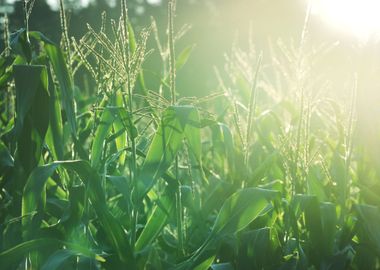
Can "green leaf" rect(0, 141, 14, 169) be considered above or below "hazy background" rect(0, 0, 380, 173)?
below

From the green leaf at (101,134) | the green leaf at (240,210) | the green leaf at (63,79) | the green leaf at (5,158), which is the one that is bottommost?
the green leaf at (240,210)

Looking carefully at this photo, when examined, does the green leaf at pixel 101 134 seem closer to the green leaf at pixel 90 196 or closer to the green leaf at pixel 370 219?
the green leaf at pixel 90 196

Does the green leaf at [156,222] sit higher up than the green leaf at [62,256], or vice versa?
the green leaf at [156,222]

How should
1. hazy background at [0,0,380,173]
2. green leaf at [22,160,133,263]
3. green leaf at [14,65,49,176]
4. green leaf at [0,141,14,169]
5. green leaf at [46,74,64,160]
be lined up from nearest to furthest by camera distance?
1. green leaf at [22,160,133,263]
2. green leaf at [14,65,49,176]
3. green leaf at [46,74,64,160]
4. green leaf at [0,141,14,169]
5. hazy background at [0,0,380,173]

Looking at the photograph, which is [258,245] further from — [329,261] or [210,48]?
[210,48]

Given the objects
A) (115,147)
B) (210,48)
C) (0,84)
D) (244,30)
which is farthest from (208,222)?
(244,30)

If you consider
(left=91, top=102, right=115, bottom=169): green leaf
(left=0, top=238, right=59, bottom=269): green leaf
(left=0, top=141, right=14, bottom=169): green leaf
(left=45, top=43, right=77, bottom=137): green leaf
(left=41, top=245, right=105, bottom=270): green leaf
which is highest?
(left=45, top=43, right=77, bottom=137): green leaf

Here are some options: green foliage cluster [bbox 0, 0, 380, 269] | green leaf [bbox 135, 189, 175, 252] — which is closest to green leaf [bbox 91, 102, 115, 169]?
green foliage cluster [bbox 0, 0, 380, 269]

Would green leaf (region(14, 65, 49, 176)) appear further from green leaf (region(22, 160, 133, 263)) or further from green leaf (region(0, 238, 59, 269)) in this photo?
green leaf (region(0, 238, 59, 269))

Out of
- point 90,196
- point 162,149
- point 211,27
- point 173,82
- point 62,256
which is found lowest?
point 62,256

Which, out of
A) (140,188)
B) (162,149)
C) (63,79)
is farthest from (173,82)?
(63,79)

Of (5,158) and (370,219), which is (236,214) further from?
(5,158)

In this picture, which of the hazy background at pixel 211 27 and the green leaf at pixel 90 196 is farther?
the hazy background at pixel 211 27

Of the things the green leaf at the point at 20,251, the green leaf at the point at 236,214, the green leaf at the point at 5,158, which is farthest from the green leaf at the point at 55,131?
the green leaf at the point at 236,214
